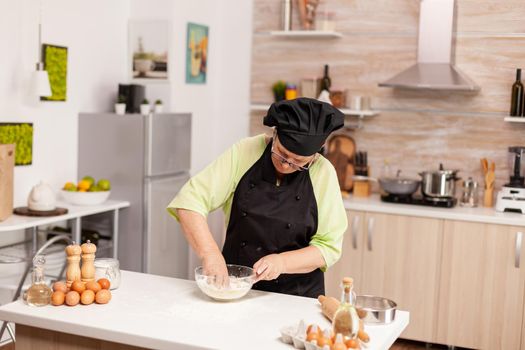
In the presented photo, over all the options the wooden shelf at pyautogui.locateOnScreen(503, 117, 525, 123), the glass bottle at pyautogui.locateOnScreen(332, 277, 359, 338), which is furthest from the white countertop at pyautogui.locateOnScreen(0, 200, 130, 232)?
the wooden shelf at pyautogui.locateOnScreen(503, 117, 525, 123)

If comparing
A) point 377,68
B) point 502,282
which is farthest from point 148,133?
point 502,282

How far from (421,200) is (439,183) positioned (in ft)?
0.56

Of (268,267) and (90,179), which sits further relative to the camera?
(90,179)

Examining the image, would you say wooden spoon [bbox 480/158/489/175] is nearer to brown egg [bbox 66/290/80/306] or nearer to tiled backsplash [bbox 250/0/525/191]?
tiled backsplash [bbox 250/0/525/191]

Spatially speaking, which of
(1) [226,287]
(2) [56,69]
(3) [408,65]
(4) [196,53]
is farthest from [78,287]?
(3) [408,65]

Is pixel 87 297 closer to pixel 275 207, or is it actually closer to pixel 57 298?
pixel 57 298

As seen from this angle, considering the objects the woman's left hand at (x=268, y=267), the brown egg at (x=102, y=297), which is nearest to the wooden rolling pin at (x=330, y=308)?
the woman's left hand at (x=268, y=267)

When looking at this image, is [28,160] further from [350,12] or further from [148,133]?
[350,12]

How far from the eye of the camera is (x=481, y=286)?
4.61 m

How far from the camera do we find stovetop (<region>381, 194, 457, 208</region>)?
482 centimetres

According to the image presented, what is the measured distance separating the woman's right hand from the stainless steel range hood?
8.68 ft

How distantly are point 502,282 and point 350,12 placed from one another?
223cm

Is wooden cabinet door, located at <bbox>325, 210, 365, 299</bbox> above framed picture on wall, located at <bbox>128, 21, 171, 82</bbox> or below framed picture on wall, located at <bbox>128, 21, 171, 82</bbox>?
below

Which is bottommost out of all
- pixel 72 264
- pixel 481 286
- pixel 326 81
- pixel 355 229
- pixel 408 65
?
pixel 481 286
